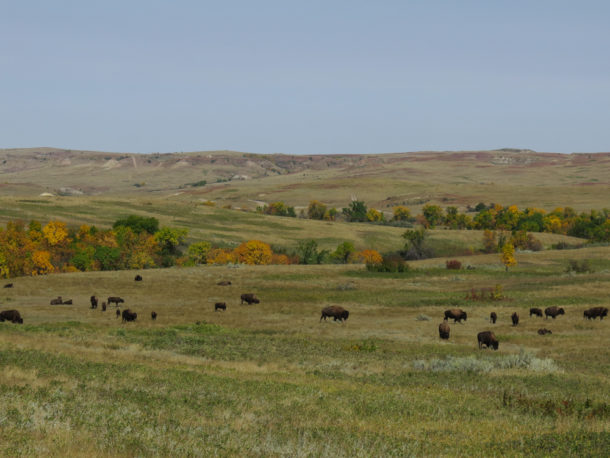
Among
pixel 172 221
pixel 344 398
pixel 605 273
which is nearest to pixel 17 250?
pixel 172 221

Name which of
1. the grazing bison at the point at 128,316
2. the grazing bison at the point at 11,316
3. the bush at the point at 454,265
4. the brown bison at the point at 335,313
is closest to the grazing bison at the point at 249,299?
the brown bison at the point at 335,313

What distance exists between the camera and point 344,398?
16531 mm

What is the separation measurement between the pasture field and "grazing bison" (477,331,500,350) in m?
1.16

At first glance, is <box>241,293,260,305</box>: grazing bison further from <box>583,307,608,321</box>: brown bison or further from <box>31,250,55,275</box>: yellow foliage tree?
<box>31,250,55,275</box>: yellow foliage tree

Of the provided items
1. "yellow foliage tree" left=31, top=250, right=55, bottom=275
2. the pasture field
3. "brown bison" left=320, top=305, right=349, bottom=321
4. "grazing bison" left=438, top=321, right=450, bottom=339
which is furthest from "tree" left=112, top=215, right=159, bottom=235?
"grazing bison" left=438, top=321, right=450, bottom=339

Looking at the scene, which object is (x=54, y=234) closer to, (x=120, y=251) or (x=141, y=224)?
(x=120, y=251)

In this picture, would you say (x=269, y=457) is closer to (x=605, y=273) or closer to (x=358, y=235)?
(x=605, y=273)

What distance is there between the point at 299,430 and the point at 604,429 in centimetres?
640

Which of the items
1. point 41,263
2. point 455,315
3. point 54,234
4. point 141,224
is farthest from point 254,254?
point 455,315

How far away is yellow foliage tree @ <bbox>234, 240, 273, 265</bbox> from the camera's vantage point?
337ft

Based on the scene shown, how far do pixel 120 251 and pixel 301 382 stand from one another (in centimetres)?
8122

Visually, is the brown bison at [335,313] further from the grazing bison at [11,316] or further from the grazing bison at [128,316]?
the grazing bison at [11,316]

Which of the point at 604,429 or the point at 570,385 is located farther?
the point at 570,385

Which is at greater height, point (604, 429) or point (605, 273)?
point (604, 429)
